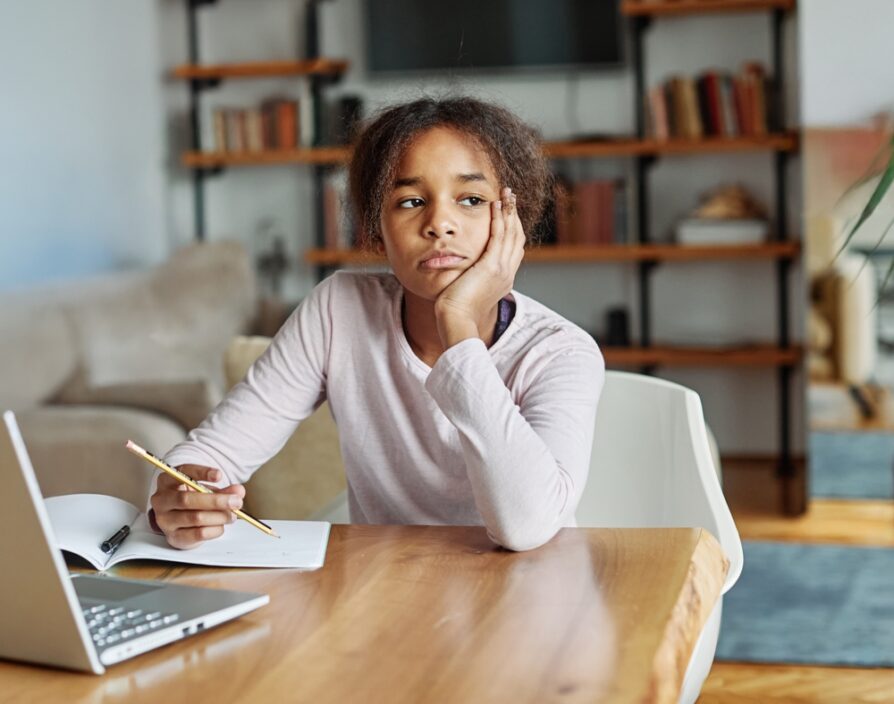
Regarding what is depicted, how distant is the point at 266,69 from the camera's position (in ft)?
14.5

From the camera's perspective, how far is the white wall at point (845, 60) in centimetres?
363

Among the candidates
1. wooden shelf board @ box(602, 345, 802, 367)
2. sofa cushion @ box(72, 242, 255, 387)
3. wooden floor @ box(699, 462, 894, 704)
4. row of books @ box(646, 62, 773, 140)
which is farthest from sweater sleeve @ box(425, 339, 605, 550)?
row of books @ box(646, 62, 773, 140)

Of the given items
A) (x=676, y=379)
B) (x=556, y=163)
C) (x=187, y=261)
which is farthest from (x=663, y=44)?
(x=187, y=261)

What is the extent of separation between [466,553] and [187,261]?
9.77ft

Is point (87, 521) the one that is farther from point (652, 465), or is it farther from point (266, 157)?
point (266, 157)

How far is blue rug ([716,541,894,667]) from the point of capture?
2.52 m

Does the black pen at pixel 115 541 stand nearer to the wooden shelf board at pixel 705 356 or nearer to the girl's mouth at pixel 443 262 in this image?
the girl's mouth at pixel 443 262

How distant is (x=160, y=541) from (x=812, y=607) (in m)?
2.06

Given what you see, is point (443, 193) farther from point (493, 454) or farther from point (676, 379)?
point (676, 379)

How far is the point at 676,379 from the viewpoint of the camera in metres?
4.52

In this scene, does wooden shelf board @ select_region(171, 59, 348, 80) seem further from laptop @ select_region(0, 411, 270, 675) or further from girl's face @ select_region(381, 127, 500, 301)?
laptop @ select_region(0, 411, 270, 675)

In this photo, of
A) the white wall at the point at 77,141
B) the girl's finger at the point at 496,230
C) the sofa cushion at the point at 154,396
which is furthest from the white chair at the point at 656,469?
the white wall at the point at 77,141

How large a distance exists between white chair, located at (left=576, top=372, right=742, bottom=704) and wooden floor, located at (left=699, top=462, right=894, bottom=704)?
0.84 meters

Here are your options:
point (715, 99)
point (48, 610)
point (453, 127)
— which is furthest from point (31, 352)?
point (715, 99)
